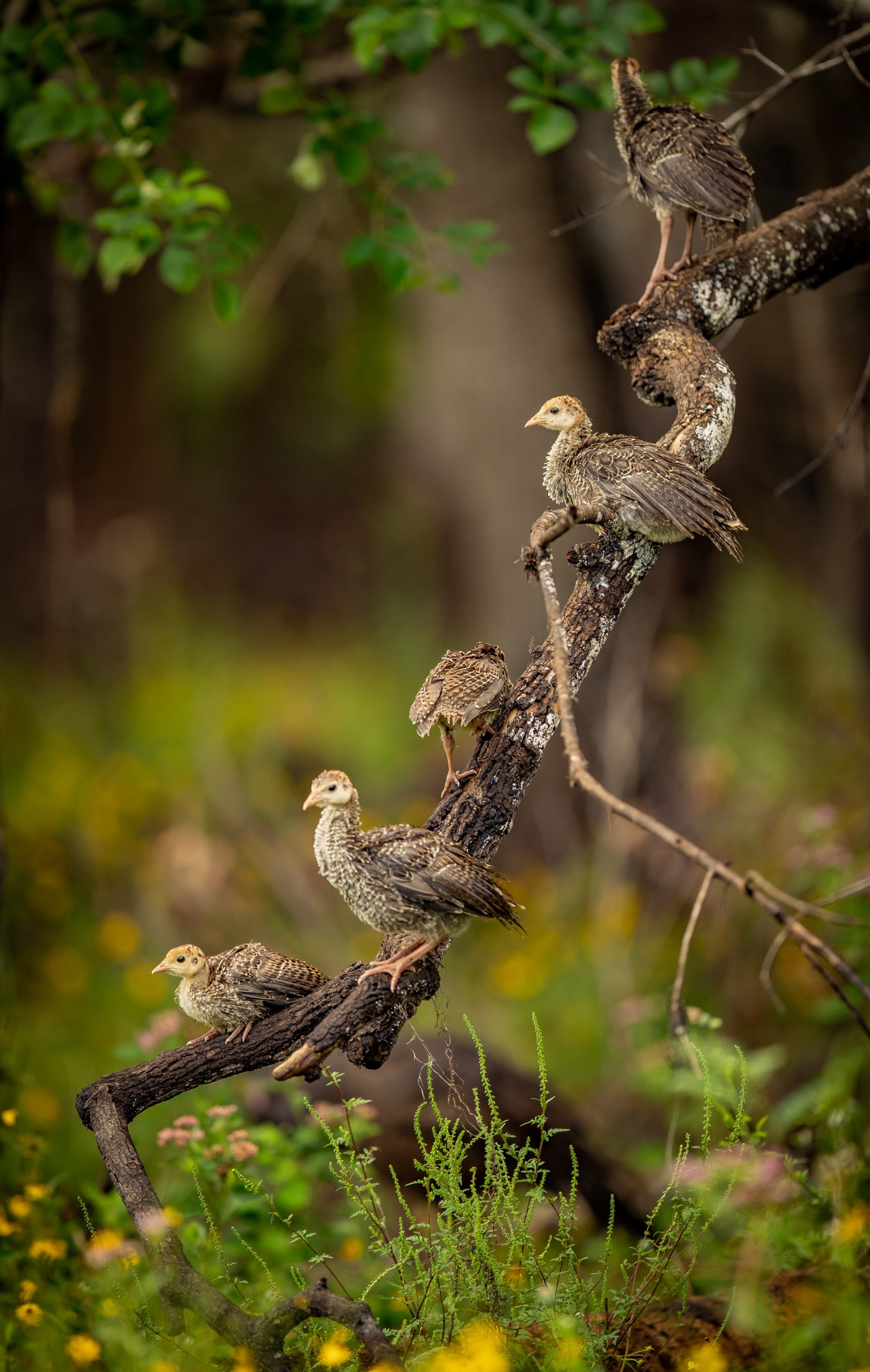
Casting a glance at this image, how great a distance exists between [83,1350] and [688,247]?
345cm

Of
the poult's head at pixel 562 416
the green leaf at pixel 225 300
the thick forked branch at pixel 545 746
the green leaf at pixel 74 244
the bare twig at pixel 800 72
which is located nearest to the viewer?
the thick forked branch at pixel 545 746

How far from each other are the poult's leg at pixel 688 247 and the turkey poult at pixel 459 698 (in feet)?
4.96

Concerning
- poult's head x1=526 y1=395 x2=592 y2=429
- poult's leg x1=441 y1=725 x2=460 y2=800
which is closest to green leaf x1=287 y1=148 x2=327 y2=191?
poult's head x1=526 y1=395 x2=592 y2=429

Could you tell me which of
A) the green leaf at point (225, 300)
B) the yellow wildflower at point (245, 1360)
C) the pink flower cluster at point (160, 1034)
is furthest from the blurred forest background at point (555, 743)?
the yellow wildflower at point (245, 1360)

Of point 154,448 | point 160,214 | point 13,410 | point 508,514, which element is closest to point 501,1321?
point 160,214

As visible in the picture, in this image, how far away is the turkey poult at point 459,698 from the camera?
2.64m

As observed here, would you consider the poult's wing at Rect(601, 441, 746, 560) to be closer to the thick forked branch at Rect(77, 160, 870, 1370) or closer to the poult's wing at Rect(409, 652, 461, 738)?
the thick forked branch at Rect(77, 160, 870, 1370)

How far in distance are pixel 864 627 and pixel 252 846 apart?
14.9ft

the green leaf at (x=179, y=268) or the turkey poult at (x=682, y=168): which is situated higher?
the green leaf at (x=179, y=268)

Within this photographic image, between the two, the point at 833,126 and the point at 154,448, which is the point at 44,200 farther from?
the point at 154,448

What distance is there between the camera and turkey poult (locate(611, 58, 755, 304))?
337cm

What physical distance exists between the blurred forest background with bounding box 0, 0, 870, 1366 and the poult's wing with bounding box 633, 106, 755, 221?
34 centimetres

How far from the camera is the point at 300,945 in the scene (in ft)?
21.2

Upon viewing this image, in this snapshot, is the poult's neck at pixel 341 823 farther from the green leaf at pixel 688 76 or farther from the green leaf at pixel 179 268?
the green leaf at pixel 688 76
